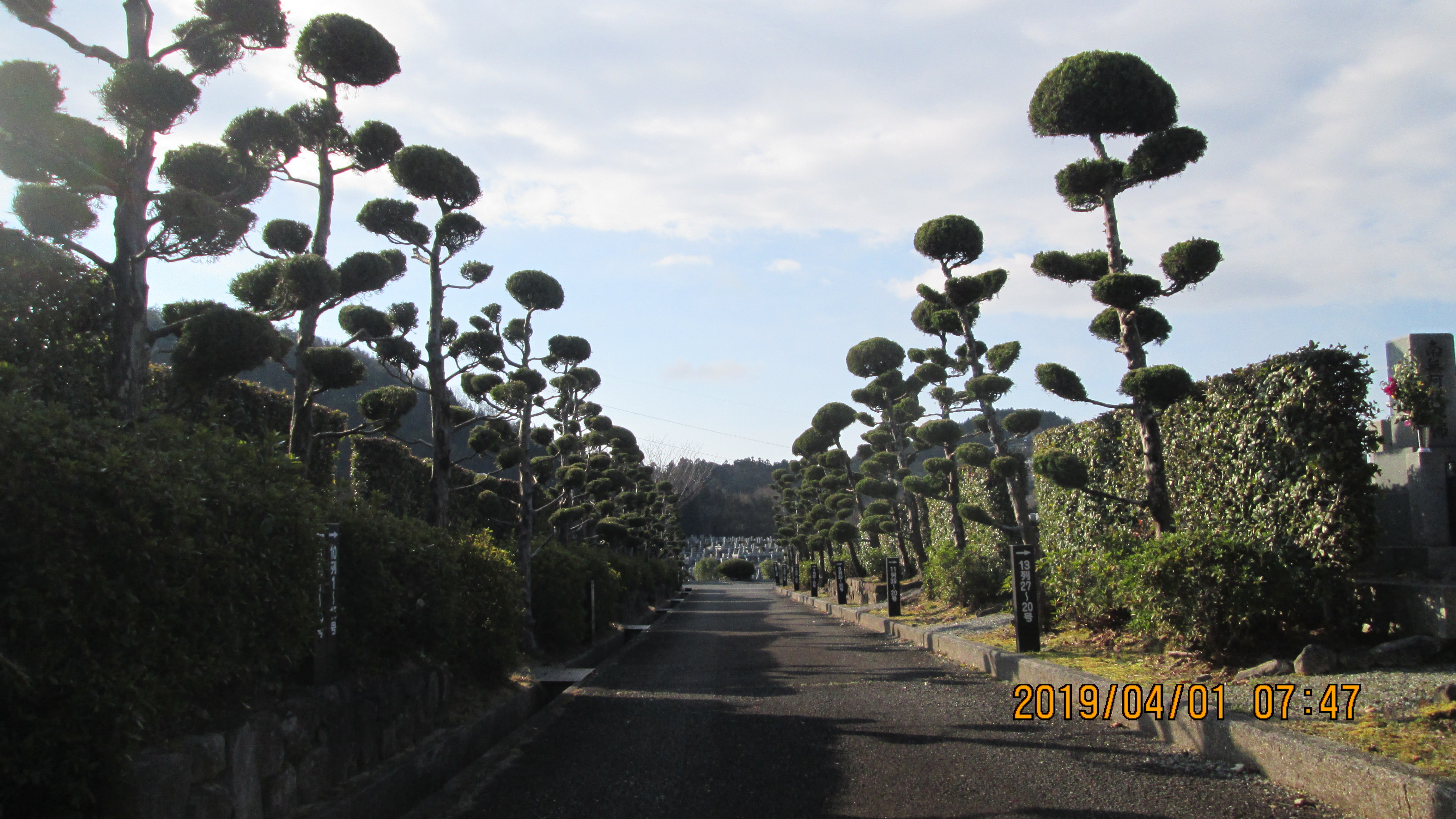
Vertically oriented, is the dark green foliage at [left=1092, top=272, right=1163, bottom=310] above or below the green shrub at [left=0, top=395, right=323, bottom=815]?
above

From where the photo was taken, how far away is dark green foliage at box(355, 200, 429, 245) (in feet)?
36.4

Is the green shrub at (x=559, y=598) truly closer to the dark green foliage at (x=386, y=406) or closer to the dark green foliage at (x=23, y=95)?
the dark green foliage at (x=386, y=406)

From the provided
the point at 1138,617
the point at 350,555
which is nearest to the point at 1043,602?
the point at 1138,617

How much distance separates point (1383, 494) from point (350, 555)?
841 centimetres

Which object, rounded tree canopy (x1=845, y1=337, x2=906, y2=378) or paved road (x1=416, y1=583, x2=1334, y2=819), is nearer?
paved road (x1=416, y1=583, x2=1334, y2=819)

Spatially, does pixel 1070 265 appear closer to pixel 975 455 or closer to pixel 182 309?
pixel 975 455

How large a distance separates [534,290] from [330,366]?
20.6 ft

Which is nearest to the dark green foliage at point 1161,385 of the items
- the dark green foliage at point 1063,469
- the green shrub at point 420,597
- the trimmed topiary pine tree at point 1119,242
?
the trimmed topiary pine tree at point 1119,242

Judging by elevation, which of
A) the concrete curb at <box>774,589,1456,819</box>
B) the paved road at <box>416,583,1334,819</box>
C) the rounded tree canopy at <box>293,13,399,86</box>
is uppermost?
Result: the rounded tree canopy at <box>293,13,399,86</box>

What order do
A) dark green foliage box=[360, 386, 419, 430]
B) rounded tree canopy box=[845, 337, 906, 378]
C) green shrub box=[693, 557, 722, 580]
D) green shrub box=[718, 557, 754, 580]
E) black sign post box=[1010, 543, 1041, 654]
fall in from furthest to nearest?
1. green shrub box=[693, 557, 722, 580]
2. green shrub box=[718, 557, 754, 580]
3. rounded tree canopy box=[845, 337, 906, 378]
4. dark green foliage box=[360, 386, 419, 430]
5. black sign post box=[1010, 543, 1041, 654]

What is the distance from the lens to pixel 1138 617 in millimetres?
7734

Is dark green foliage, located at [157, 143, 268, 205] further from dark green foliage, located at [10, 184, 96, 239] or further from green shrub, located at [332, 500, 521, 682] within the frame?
green shrub, located at [332, 500, 521, 682]

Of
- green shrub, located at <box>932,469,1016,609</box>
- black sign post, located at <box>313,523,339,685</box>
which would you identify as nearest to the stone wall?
black sign post, located at <box>313,523,339,685</box>

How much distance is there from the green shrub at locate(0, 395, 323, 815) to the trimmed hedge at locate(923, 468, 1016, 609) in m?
13.9
